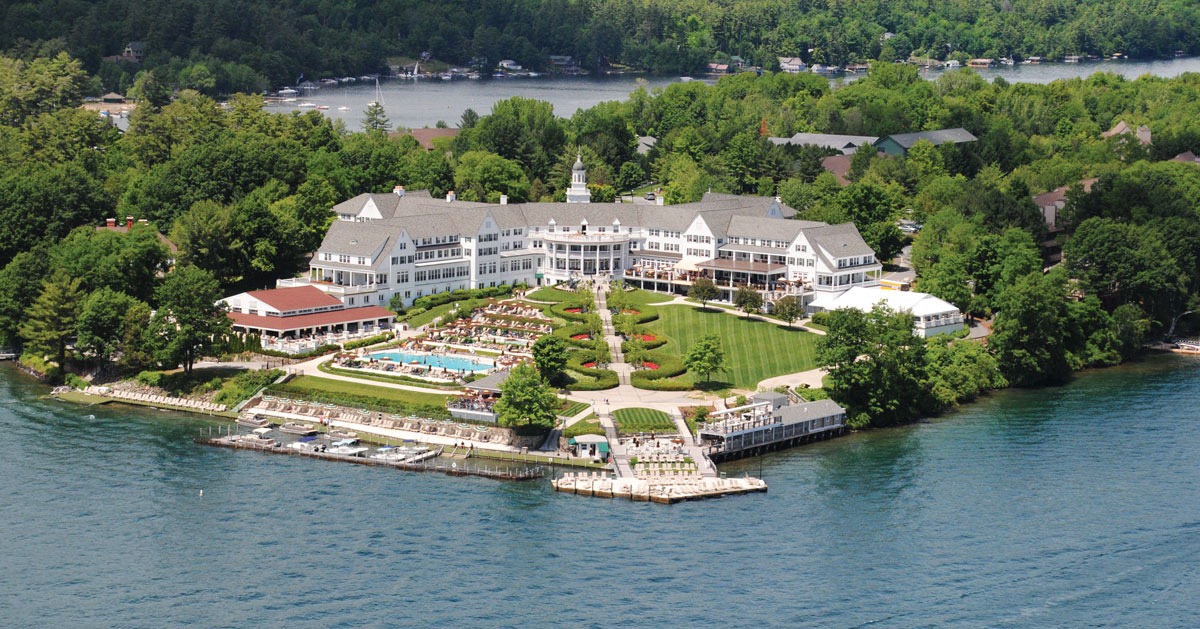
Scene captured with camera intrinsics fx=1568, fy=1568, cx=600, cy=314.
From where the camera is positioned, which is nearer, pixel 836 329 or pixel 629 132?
pixel 836 329

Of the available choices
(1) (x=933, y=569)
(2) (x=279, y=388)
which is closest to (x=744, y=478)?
(1) (x=933, y=569)

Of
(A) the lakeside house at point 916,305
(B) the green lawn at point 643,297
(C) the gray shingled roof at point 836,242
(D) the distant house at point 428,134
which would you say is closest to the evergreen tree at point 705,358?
(A) the lakeside house at point 916,305

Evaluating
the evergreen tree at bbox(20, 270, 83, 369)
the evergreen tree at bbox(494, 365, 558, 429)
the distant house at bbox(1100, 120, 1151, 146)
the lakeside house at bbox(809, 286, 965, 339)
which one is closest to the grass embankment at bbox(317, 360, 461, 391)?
the evergreen tree at bbox(494, 365, 558, 429)

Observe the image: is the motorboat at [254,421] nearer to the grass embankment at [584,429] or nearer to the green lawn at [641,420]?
the grass embankment at [584,429]

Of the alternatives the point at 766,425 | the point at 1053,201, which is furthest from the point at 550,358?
the point at 1053,201

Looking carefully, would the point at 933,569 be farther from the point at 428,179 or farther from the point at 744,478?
the point at 428,179

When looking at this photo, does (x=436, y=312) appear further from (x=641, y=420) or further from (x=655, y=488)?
(x=655, y=488)
